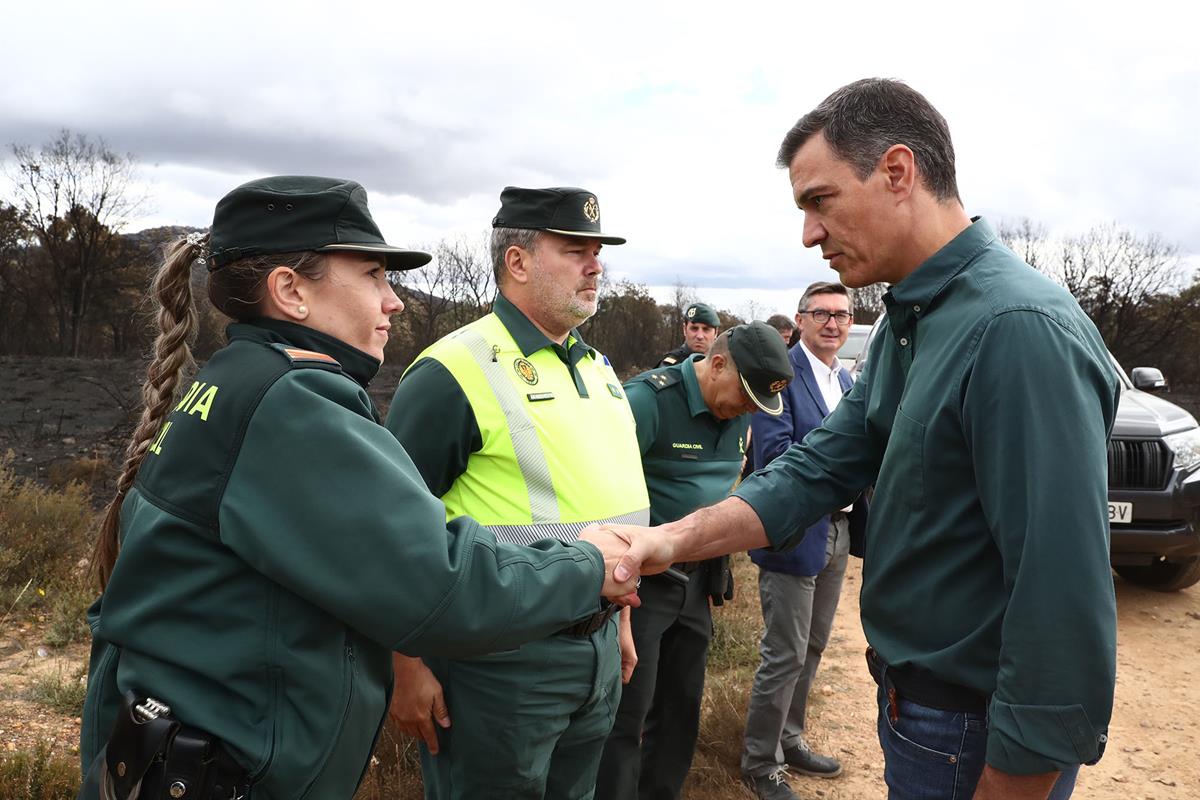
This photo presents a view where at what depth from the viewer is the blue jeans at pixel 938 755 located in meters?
1.83

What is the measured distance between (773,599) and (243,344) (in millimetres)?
3256

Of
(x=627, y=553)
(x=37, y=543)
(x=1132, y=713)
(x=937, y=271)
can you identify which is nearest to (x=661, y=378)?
(x=627, y=553)

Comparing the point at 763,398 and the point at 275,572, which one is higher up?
the point at 763,398

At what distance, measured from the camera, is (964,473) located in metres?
1.76

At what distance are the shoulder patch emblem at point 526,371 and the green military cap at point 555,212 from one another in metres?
0.53

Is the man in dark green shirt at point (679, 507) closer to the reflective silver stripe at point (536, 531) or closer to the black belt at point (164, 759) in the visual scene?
the reflective silver stripe at point (536, 531)

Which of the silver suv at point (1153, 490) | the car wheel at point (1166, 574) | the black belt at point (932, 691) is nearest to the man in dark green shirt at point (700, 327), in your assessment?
the silver suv at point (1153, 490)

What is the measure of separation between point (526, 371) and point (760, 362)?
1.29 metres

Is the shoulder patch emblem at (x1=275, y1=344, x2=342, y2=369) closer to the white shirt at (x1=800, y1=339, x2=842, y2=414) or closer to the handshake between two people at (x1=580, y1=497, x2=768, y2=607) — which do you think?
the handshake between two people at (x1=580, y1=497, x2=768, y2=607)

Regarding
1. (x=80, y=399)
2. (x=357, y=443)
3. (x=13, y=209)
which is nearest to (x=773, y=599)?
(x=357, y=443)

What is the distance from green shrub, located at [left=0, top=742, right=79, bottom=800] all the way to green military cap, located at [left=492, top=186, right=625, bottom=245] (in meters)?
2.69

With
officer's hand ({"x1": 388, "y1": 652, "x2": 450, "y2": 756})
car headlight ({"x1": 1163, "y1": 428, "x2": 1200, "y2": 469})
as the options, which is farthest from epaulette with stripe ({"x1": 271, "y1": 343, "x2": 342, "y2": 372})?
car headlight ({"x1": 1163, "y1": 428, "x2": 1200, "y2": 469})

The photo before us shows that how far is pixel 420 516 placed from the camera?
1.58 meters

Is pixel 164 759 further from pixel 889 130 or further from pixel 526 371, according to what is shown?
pixel 889 130
